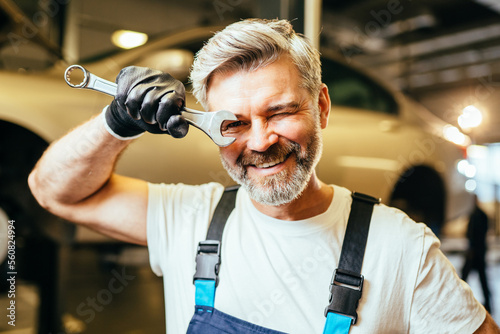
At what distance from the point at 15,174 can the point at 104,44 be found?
21.6 inches

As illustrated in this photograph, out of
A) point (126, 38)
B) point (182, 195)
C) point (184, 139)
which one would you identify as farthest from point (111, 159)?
point (126, 38)

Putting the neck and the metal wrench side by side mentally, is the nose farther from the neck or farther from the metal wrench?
the neck

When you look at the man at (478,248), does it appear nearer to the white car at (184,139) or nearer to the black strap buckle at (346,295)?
the white car at (184,139)

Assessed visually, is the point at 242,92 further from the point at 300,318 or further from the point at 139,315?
the point at 139,315

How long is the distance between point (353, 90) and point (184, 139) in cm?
68

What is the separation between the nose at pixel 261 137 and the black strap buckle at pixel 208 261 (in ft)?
0.66

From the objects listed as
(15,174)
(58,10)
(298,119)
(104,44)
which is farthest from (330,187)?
(58,10)

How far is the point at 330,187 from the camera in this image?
777 millimetres

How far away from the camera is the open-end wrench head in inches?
23.4

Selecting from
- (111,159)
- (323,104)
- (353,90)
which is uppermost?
(353,90)

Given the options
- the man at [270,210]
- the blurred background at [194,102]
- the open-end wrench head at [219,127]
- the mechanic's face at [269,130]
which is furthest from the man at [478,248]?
the open-end wrench head at [219,127]

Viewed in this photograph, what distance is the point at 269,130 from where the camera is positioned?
Result: 0.62 m

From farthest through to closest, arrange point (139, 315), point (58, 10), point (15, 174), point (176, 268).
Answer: point (139, 315)
point (58, 10)
point (15, 174)
point (176, 268)

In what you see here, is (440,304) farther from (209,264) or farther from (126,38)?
(126,38)
